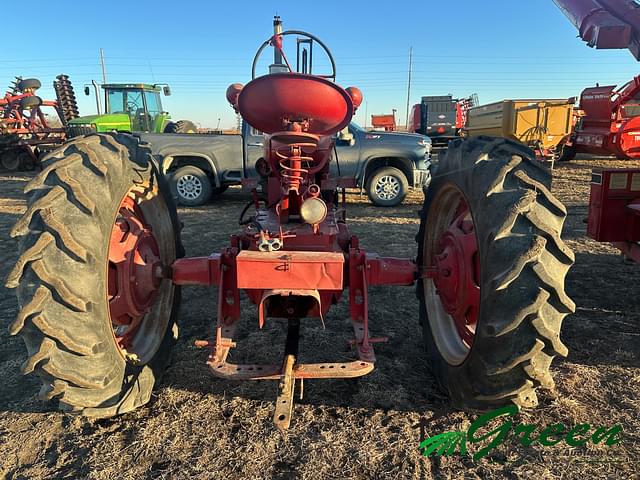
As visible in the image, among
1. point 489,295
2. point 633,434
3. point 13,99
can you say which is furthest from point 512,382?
point 13,99

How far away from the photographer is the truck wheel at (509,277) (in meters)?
2.02

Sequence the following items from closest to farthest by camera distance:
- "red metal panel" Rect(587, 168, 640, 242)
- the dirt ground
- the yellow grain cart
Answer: the dirt ground
"red metal panel" Rect(587, 168, 640, 242)
the yellow grain cart

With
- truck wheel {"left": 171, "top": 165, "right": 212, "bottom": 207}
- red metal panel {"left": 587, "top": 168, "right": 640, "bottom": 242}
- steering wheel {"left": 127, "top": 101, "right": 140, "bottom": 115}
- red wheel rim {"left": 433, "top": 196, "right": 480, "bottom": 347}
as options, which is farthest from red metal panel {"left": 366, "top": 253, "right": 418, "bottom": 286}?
steering wheel {"left": 127, "top": 101, "right": 140, "bottom": 115}

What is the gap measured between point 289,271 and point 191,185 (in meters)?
7.62

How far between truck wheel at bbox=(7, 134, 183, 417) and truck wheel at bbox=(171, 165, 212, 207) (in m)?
6.66

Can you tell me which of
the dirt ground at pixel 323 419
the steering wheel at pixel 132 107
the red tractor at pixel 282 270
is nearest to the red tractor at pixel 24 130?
the steering wheel at pixel 132 107

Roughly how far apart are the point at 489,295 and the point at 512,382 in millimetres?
449

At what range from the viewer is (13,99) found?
16469mm

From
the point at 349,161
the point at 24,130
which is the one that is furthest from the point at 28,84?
the point at 349,161

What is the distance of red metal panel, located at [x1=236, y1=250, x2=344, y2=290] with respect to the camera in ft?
7.51

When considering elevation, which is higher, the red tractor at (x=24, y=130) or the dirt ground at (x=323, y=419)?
the red tractor at (x=24, y=130)

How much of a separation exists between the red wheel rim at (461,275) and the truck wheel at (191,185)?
7.25 metres

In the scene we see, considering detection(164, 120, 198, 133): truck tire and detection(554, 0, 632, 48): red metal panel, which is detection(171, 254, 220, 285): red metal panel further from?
detection(164, 120, 198, 133): truck tire

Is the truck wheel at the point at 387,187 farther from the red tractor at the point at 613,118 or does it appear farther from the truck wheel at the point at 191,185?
the red tractor at the point at 613,118
